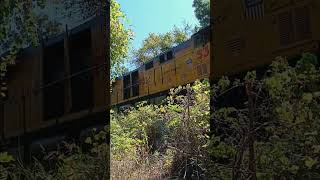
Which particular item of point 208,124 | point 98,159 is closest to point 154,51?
point 208,124

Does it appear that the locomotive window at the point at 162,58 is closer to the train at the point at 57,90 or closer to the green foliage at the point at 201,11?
the green foliage at the point at 201,11

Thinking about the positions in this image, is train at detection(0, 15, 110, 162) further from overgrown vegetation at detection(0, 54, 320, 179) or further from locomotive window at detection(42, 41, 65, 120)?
overgrown vegetation at detection(0, 54, 320, 179)

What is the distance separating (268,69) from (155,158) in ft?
5.09

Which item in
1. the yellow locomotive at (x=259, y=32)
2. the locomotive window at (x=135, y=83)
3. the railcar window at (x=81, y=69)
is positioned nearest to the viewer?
the yellow locomotive at (x=259, y=32)

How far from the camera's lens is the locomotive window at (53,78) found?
3.08m

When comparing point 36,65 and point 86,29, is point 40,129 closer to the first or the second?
point 36,65

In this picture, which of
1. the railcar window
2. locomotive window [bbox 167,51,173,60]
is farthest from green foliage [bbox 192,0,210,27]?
the railcar window

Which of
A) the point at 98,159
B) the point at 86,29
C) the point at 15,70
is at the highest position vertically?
the point at 86,29

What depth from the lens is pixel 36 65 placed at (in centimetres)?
307

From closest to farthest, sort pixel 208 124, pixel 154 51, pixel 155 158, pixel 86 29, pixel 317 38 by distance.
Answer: pixel 317 38
pixel 86 29
pixel 208 124
pixel 155 158
pixel 154 51

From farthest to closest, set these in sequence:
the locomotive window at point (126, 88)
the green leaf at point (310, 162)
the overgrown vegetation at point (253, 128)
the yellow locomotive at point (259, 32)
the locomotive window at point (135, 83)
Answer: the locomotive window at point (126, 88), the locomotive window at point (135, 83), the yellow locomotive at point (259, 32), the overgrown vegetation at point (253, 128), the green leaf at point (310, 162)

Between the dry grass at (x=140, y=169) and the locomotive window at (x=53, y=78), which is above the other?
the locomotive window at (x=53, y=78)

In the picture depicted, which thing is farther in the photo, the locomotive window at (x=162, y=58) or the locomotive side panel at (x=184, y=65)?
the locomotive window at (x=162, y=58)

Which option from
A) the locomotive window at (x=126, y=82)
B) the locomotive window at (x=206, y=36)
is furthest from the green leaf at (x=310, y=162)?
the locomotive window at (x=126, y=82)
